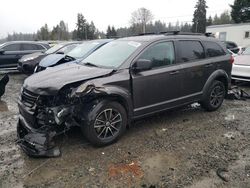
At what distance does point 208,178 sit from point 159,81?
2.08 m

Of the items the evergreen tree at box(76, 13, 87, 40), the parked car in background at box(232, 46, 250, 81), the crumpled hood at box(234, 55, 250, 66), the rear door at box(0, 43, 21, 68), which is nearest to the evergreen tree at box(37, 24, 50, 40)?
the evergreen tree at box(76, 13, 87, 40)

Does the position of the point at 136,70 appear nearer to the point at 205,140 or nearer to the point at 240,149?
the point at 205,140

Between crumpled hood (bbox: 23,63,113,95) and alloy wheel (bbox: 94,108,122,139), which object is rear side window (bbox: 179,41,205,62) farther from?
alloy wheel (bbox: 94,108,122,139)

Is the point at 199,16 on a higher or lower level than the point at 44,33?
higher

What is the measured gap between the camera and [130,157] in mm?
4043

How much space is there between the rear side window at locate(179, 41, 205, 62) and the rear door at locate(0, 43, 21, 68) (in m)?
9.76

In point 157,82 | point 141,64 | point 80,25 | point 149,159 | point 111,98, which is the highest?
point 80,25

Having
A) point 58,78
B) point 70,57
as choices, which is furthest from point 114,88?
point 70,57

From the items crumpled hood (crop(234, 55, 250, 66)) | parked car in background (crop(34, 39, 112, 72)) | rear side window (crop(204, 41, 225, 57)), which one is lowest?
crumpled hood (crop(234, 55, 250, 66))

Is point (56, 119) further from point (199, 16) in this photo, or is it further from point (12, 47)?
point (199, 16)

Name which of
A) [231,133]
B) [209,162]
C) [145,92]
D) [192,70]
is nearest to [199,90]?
[192,70]

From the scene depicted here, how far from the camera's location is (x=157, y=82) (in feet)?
16.2

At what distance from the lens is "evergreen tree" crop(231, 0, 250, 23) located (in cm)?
4012

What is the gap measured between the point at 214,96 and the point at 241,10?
4024 centimetres
